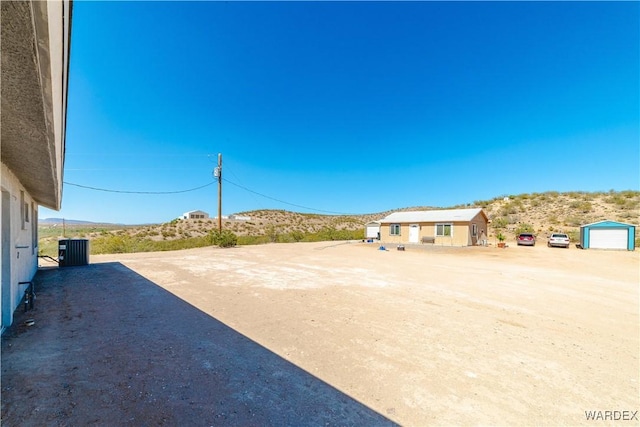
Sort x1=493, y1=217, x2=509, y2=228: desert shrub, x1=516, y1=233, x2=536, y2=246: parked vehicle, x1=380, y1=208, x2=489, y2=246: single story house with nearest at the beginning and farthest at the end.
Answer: x1=380, y1=208, x2=489, y2=246: single story house → x1=516, y1=233, x2=536, y2=246: parked vehicle → x1=493, y1=217, x2=509, y2=228: desert shrub

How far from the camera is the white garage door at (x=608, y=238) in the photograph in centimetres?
2145

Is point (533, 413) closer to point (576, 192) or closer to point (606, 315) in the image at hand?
point (606, 315)

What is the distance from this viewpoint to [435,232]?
26.6 m

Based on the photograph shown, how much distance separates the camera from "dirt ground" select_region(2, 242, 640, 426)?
2758 mm

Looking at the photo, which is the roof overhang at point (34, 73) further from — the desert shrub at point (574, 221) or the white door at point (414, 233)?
the desert shrub at point (574, 221)

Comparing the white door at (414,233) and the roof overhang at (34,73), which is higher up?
the roof overhang at (34,73)

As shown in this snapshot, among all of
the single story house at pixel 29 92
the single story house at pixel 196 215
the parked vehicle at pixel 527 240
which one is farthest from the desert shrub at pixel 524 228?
the single story house at pixel 196 215

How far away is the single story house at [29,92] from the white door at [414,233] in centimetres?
2710

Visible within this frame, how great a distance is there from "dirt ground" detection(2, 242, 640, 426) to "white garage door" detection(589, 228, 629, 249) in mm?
19938

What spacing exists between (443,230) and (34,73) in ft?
91.5

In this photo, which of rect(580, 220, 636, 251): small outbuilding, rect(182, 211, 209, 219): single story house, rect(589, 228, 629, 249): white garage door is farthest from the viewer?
rect(182, 211, 209, 219): single story house

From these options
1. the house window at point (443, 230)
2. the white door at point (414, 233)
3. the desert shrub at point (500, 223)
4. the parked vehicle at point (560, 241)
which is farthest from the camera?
the desert shrub at point (500, 223)

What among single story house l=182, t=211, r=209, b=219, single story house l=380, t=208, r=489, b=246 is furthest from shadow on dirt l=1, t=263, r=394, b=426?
single story house l=182, t=211, r=209, b=219

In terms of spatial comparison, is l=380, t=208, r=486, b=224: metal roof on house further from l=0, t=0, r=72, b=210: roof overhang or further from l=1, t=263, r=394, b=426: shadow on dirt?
l=0, t=0, r=72, b=210: roof overhang
